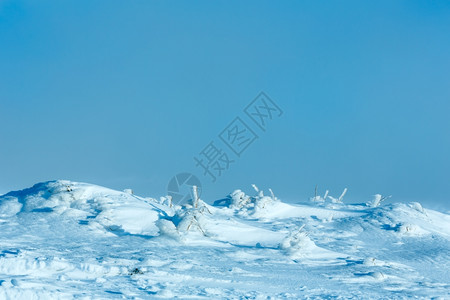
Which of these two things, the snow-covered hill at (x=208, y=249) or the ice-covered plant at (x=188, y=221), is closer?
the snow-covered hill at (x=208, y=249)

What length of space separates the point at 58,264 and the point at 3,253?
1026 mm

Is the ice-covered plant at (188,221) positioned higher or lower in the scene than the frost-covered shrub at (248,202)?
lower

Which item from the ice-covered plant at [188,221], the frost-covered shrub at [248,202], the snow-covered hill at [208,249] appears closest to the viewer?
the snow-covered hill at [208,249]

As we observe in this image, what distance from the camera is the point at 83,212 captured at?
9.80m

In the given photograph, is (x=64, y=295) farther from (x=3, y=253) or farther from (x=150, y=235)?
(x=150, y=235)

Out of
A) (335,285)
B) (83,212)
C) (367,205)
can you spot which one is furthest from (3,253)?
(367,205)

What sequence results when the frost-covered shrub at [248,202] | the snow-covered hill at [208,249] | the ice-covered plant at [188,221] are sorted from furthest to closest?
1. the frost-covered shrub at [248,202]
2. the ice-covered plant at [188,221]
3. the snow-covered hill at [208,249]

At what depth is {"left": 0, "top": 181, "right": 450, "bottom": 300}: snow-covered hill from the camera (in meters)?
5.93

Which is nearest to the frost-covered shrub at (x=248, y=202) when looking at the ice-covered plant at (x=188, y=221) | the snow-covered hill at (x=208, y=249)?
the snow-covered hill at (x=208, y=249)

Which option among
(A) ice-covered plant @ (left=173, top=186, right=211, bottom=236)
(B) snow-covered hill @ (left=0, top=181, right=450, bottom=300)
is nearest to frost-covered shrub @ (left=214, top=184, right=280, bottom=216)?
(B) snow-covered hill @ (left=0, top=181, right=450, bottom=300)

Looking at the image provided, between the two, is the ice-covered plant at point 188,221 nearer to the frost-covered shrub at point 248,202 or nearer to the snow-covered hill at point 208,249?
the snow-covered hill at point 208,249

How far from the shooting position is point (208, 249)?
8.35 meters

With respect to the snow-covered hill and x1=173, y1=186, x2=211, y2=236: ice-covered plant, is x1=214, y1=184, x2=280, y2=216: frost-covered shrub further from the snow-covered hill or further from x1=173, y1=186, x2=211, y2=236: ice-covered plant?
x1=173, y1=186, x2=211, y2=236: ice-covered plant

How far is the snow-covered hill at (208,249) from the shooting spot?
593 centimetres
